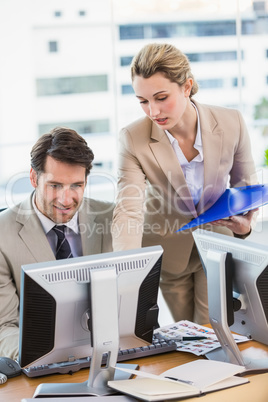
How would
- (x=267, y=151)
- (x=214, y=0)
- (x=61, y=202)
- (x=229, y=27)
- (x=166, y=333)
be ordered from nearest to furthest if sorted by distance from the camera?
1. (x=166, y=333)
2. (x=61, y=202)
3. (x=267, y=151)
4. (x=214, y=0)
5. (x=229, y=27)

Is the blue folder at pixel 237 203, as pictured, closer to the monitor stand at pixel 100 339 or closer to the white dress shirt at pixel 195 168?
the white dress shirt at pixel 195 168

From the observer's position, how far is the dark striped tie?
2.32m

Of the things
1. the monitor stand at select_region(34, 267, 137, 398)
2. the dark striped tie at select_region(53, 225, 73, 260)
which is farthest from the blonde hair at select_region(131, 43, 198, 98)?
the monitor stand at select_region(34, 267, 137, 398)

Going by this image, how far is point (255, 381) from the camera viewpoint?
5.50 ft

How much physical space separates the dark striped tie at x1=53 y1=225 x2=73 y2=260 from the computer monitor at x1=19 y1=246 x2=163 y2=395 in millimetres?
632

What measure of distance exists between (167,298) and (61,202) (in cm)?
79

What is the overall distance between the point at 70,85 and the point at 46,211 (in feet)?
17.7

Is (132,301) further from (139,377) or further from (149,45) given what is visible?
(149,45)

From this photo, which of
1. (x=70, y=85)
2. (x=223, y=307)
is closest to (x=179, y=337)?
(x=223, y=307)

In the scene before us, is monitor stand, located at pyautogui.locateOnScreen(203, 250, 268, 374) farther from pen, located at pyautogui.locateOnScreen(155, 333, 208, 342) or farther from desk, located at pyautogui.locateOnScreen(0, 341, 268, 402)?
pen, located at pyautogui.locateOnScreen(155, 333, 208, 342)

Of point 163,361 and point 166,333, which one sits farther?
point 166,333

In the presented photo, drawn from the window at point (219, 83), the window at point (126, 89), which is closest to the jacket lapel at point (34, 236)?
the window at point (126, 89)

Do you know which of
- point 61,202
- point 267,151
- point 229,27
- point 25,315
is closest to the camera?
point 25,315

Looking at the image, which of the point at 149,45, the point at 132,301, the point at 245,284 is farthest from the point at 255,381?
the point at 149,45
